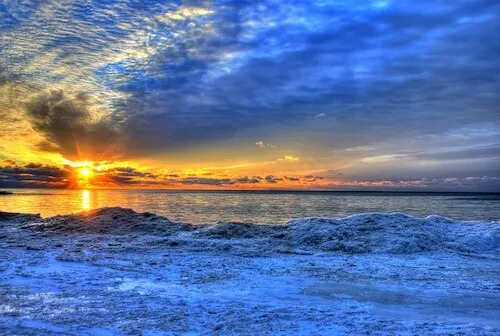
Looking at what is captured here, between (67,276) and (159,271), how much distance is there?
7.39ft

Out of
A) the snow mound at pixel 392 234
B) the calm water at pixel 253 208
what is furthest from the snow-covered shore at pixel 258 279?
the calm water at pixel 253 208

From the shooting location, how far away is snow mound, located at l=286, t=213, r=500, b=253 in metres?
14.8

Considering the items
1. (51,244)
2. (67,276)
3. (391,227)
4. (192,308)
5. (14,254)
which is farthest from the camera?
(391,227)

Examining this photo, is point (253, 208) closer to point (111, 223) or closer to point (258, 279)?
point (111, 223)

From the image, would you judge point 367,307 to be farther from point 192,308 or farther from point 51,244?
point 51,244

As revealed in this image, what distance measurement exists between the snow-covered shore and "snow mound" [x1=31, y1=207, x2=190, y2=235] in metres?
0.16

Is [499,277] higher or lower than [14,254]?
lower

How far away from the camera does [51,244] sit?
47.7ft

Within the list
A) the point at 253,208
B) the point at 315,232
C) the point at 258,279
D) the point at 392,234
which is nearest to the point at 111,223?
the point at 315,232

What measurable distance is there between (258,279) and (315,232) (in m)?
7.19

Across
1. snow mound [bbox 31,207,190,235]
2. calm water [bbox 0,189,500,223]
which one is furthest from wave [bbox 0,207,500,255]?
calm water [bbox 0,189,500,223]

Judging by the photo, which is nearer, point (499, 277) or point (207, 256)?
point (499, 277)

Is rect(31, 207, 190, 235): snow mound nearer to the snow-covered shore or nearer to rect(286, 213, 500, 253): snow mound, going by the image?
the snow-covered shore

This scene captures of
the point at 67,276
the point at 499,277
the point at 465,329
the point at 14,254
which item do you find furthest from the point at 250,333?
the point at 14,254
